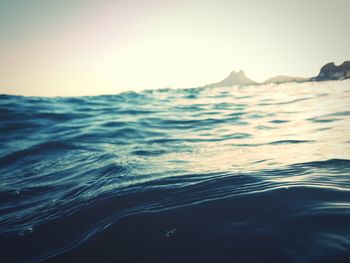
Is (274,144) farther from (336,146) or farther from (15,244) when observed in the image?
(15,244)

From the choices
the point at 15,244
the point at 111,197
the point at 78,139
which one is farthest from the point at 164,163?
the point at 78,139

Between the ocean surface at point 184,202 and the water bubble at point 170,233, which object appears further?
the water bubble at point 170,233

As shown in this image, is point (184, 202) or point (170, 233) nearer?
point (170, 233)

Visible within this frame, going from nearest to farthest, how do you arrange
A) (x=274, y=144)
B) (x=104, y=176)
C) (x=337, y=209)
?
(x=337, y=209) → (x=104, y=176) → (x=274, y=144)

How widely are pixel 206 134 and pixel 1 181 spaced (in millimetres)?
5656

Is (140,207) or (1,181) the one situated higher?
(140,207)

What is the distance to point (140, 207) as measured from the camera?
2.86 metres

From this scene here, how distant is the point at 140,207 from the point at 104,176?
Result: 164cm

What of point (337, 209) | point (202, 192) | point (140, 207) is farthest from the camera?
A: point (202, 192)

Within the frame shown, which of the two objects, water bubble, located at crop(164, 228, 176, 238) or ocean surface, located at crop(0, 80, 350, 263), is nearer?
ocean surface, located at crop(0, 80, 350, 263)

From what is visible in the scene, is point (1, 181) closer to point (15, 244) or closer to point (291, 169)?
point (15, 244)

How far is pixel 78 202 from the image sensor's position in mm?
3297

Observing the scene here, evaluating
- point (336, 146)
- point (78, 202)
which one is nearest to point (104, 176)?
point (78, 202)

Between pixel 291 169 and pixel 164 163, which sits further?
pixel 164 163
